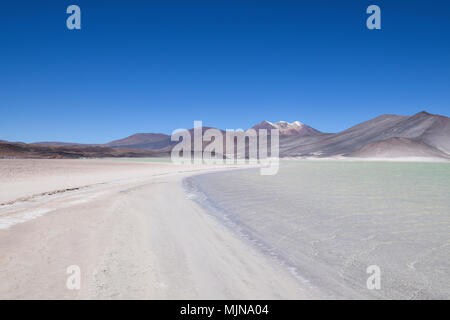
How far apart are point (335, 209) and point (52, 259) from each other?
31.6 ft

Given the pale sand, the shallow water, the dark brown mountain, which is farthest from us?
the dark brown mountain

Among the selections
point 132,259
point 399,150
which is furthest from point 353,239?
point 399,150

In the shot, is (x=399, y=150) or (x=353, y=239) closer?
(x=353, y=239)

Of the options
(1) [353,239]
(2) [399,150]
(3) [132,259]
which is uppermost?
(2) [399,150]

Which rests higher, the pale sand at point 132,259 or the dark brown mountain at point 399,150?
the dark brown mountain at point 399,150

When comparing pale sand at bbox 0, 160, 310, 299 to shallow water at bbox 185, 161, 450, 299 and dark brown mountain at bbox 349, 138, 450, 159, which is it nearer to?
shallow water at bbox 185, 161, 450, 299

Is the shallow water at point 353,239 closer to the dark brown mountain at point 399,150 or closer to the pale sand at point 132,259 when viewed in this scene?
the pale sand at point 132,259

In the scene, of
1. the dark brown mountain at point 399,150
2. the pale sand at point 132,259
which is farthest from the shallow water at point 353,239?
the dark brown mountain at point 399,150

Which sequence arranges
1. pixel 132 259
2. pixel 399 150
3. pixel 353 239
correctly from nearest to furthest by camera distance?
pixel 132 259
pixel 353 239
pixel 399 150

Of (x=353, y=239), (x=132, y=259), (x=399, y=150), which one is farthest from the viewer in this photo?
(x=399, y=150)

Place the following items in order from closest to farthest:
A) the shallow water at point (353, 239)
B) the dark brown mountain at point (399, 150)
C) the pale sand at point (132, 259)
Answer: the pale sand at point (132, 259)
the shallow water at point (353, 239)
the dark brown mountain at point (399, 150)

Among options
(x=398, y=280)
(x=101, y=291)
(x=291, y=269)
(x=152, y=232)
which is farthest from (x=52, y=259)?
(x=398, y=280)

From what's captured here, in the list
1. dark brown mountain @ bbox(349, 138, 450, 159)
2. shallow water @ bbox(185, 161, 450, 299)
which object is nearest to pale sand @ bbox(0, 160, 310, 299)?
shallow water @ bbox(185, 161, 450, 299)

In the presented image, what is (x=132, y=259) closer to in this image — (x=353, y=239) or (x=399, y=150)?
(x=353, y=239)
